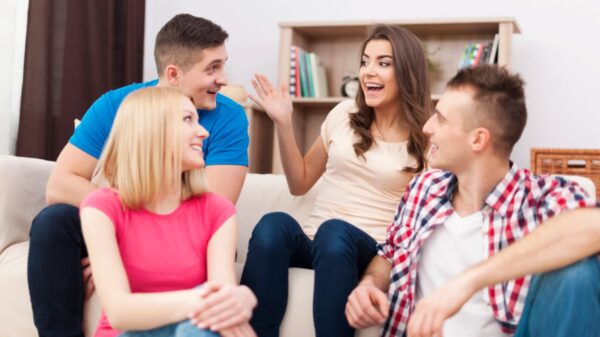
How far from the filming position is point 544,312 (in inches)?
53.1

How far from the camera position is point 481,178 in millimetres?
1566

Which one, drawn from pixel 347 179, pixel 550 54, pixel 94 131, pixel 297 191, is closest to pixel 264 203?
pixel 297 191

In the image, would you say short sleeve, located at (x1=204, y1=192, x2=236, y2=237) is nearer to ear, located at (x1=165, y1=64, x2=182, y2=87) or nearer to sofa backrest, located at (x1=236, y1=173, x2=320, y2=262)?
ear, located at (x1=165, y1=64, x2=182, y2=87)

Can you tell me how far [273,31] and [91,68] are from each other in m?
1.09

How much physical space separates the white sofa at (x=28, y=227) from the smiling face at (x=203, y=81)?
44 cm

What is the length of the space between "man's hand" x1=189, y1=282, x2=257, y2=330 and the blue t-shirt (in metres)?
0.70

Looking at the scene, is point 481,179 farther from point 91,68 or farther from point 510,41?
point 91,68

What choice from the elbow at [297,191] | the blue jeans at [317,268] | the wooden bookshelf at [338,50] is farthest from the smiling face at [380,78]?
the wooden bookshelf at [338,50]

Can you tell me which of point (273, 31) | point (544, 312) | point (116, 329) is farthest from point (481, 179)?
point (273, 31)

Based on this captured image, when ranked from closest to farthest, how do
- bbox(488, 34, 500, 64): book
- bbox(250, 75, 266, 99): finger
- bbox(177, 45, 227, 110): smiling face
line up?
bbox(177, 45, 227, 110): smiling face
bbox(250, 75, 266, 99): finger
bbox(488, 34, 500, 64): book

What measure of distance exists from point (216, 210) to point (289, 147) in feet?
2.06

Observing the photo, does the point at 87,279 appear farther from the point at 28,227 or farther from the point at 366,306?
the point at 366,306

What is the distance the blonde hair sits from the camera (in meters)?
1.45

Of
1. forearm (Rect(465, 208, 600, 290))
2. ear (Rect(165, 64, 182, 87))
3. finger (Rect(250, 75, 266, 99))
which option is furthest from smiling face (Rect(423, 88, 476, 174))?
ear (Rect(165, 64, 182, 87))
